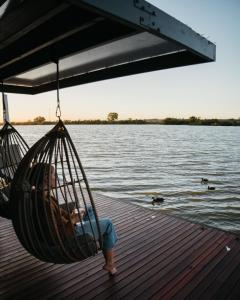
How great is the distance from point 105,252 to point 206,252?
4.59 feet

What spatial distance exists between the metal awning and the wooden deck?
2180mm

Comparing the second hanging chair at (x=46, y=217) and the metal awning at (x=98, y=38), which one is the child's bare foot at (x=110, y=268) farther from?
the metal awning at (x=98, y=38)

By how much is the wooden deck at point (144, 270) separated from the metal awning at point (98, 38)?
7.15 ft

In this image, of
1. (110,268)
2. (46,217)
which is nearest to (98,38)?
(46,217)

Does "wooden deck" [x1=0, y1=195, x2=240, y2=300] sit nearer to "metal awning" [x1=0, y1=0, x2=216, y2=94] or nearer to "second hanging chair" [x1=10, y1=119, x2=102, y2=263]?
"second hanging chair" [x1=10, y1=119, x2=102, y2=263]

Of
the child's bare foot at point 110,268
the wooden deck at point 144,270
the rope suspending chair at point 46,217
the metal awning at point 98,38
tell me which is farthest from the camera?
the child's bare foot at point 110,268

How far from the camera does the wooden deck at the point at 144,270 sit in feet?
9.43

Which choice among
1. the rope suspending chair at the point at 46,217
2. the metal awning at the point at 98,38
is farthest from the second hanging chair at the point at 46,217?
the metal awning at the point at 98,38

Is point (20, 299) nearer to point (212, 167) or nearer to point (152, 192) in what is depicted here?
point (152, 192)

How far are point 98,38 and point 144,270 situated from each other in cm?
247

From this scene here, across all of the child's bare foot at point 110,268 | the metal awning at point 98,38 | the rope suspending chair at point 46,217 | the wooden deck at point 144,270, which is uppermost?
the metal awning at point 98,38

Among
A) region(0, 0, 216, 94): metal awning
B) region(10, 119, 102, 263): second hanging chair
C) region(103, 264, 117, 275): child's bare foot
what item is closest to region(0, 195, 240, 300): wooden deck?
region(103, 264, 117, 275): child's bare foot

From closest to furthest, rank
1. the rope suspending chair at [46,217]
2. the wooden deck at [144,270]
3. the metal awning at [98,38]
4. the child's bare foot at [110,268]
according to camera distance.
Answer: the metal awning at [98,38] < the rope suspending chair at [46,217] < the wooden deck at [144,270] < the child's bare foot at [110,268]

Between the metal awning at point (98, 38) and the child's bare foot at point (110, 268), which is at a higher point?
the metal awning at point (98, 38)
